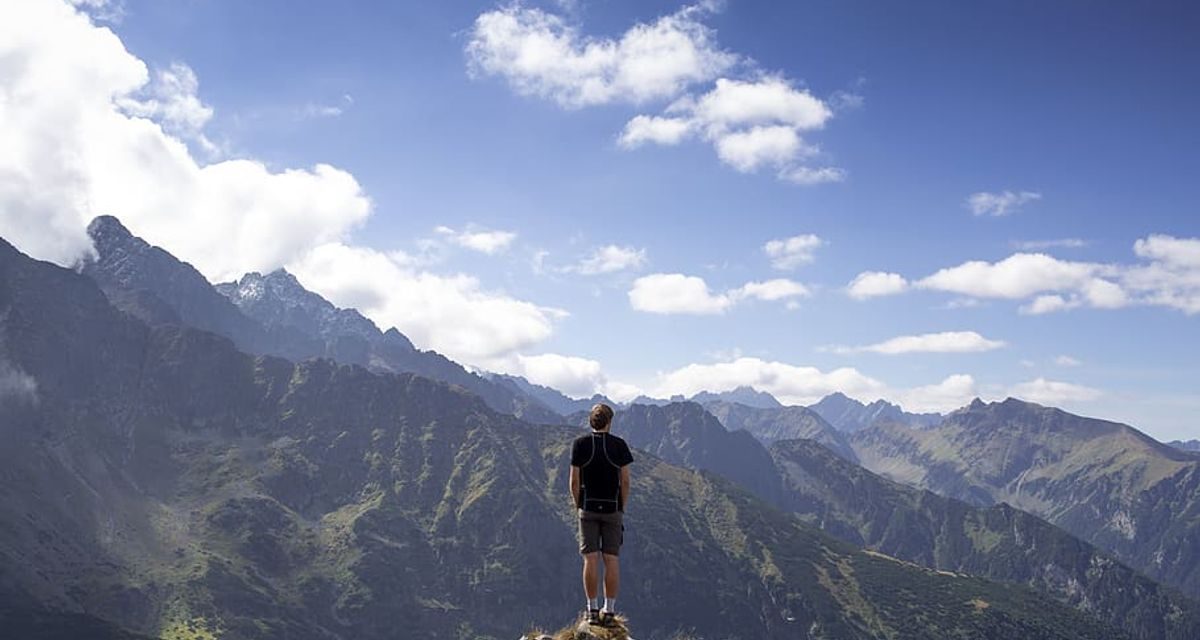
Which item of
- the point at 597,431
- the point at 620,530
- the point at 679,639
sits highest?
the point at 597,431

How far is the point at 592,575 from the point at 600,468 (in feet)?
8.70

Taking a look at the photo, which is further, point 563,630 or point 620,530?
point 620,530

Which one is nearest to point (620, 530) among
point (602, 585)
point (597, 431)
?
point (602, 585)

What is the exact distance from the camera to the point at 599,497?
1980 cm

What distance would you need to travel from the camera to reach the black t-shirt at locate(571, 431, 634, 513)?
64.5 ft

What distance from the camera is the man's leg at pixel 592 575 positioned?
19516mm

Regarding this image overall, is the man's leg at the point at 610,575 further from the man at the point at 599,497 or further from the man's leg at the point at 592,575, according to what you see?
the man's leg at the point at 592,575

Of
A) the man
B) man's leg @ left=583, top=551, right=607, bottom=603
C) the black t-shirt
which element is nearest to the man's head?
the man

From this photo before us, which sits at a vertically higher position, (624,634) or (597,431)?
(597,431)

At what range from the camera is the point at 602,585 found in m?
20.5

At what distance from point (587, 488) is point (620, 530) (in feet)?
5.44

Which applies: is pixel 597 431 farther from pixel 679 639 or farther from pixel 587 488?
pixel 679 639

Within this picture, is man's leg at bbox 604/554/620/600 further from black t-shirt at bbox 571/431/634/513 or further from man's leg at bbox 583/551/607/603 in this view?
black t-shirt at bbox 571/431/634/513

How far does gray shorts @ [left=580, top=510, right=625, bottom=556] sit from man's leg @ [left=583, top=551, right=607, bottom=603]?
0.17 m
